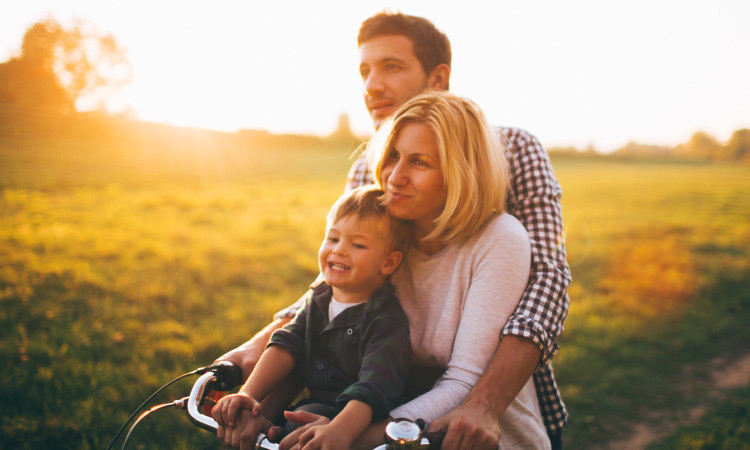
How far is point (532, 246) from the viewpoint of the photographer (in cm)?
219

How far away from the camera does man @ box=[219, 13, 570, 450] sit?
1724 millimetres

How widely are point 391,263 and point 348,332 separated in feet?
1.30

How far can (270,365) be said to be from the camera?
1959 mm

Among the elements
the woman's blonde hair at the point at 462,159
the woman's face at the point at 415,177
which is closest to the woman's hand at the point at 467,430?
the woman's blonde hair at the point at 462,159

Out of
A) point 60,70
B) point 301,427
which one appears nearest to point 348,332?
point 301,427

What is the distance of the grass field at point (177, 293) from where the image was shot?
12.6 ft

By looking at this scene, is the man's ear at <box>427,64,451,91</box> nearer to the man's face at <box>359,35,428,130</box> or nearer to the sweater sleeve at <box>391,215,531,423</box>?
the man's face at <box>359,35,428,130</box>

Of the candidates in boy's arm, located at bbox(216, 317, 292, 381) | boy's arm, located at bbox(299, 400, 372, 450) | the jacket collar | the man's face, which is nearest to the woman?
the jacket collar

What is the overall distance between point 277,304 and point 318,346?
4.10 meters

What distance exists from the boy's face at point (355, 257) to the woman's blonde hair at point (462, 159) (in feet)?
0.80

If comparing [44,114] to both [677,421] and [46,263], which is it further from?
[677,421]

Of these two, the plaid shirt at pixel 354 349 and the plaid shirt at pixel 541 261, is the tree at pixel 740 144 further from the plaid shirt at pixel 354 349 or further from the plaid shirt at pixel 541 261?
the plaid shirt at pixel 354 349

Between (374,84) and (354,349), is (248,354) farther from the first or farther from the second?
(374,84)

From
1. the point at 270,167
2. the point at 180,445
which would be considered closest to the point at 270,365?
the point at 180,445
